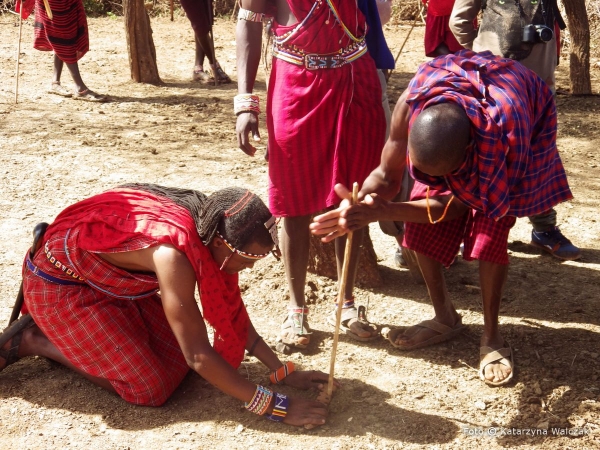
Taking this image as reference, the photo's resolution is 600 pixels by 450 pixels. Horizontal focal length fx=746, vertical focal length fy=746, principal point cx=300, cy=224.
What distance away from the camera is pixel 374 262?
12.9 ft

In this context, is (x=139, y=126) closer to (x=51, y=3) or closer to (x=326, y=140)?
(x=51, y=3)

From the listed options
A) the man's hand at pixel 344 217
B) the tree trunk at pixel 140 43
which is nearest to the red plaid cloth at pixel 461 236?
the man's hand at pixel 344 217

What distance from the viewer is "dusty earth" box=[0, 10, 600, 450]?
112 inches

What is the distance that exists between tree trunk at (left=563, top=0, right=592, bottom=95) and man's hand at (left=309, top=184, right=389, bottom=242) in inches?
184

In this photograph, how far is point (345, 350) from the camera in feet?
11.2

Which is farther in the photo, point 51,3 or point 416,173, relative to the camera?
point 51,3

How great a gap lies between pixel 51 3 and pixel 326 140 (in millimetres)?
4635

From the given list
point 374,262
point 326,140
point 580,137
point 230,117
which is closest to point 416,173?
point 326,140

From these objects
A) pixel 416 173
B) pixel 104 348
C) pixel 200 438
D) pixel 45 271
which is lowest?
pixel 200 438

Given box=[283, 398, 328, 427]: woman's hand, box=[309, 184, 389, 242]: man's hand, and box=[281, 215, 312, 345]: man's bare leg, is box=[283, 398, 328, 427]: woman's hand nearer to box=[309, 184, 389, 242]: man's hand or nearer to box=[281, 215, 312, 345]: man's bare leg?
box=[281, 215, 312, 345]: man's bare leg

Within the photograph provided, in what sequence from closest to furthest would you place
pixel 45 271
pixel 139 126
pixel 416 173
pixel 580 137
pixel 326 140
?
pixel 416 173 < pixel 45 271 < pixel 326 140 < pixel 580 137 < pixel 139 126

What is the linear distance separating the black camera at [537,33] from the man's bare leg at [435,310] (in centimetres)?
135

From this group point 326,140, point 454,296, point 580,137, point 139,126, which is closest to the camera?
point 326,140

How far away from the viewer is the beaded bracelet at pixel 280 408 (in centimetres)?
279
